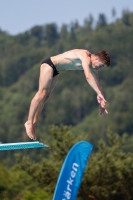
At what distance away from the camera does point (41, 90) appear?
14938mm

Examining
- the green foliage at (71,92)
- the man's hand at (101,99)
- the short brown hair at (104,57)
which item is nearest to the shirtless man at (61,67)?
the short brown hair at (104,57)

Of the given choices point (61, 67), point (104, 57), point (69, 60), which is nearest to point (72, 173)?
point (61, 67)

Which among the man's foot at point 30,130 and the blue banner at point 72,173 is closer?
the man's foot at point 30,130

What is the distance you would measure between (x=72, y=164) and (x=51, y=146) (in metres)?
23.0

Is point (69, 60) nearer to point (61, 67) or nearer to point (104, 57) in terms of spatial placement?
point (61, 67)

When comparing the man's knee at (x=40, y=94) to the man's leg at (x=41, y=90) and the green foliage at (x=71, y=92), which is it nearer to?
the man's leg at (x=41, y=90)

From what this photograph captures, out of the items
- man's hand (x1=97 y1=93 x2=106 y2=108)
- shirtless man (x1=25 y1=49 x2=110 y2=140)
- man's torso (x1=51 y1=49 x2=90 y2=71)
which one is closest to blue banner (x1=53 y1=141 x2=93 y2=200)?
shirtless man (x1=25 y1=49 x2=110 y2=140)

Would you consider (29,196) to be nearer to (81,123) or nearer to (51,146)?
(51,146)

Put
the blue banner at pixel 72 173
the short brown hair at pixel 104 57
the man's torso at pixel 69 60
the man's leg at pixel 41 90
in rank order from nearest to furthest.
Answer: the short brown hair at pixel 104 57
the man's torso at pixel 69 60
the man's leg at pixel 41 90
the blue banner at pixel 72 173

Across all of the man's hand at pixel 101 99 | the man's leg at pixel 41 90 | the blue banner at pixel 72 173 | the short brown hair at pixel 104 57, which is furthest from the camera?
the blue banner at pixel 72 173

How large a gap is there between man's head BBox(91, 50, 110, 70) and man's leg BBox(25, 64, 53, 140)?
860 mm

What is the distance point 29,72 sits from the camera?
172 meters

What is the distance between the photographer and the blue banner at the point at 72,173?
20859 millimetres

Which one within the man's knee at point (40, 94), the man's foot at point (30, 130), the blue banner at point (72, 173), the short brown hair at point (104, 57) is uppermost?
the short brown hair at point (104, 57)
